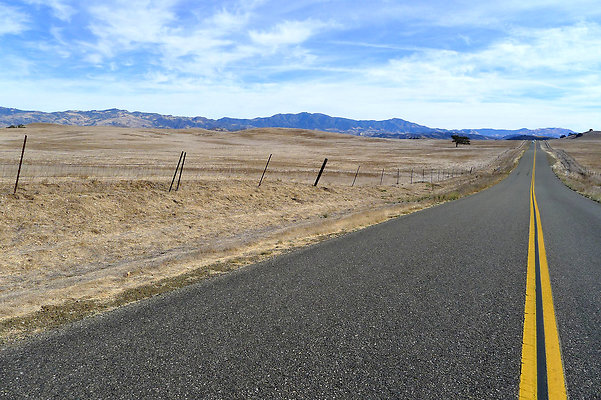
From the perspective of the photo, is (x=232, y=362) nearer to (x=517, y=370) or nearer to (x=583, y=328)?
(x=517, y=370)

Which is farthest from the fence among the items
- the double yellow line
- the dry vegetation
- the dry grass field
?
the double yellow line

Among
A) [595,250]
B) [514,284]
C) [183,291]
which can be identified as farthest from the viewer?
[595,250]

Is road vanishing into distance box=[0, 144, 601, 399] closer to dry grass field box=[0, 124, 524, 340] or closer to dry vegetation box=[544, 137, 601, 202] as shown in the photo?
dry grass field box=[0, 124, 524, 340]

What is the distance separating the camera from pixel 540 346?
409cm

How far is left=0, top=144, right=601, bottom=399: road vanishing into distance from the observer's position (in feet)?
10.9

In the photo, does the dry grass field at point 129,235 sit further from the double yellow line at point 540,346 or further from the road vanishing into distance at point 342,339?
the double yellow line at point 540,346

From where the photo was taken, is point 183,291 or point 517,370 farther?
point 183,291

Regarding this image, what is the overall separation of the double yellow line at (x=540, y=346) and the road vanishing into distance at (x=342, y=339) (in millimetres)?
16

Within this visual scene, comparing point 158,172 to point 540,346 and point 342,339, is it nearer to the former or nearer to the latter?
point 342,339

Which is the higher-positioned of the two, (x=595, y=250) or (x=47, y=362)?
(x=595, y=250)

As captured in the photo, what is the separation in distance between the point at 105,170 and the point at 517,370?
1241 inches

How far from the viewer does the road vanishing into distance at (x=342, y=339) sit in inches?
131

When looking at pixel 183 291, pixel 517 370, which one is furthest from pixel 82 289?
pixel 517 370

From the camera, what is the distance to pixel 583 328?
4.61m
